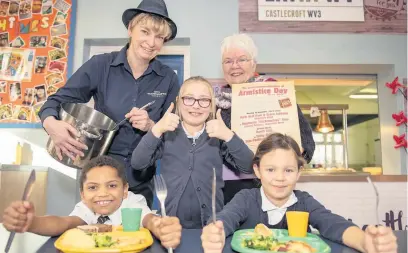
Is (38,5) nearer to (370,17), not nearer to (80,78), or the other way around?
(80,78)

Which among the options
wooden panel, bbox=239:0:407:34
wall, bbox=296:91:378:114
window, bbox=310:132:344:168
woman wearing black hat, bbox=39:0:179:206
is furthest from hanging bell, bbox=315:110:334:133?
woman wearing black hat, bbox=39:0:179:206

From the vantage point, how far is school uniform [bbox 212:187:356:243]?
0.86m

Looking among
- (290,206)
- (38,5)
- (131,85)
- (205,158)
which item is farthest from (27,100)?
(290,206)

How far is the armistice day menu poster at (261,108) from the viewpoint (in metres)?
1.28

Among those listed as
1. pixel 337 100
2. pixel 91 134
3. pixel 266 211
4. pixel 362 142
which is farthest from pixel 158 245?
pixel 362 142

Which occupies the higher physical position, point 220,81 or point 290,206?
point 220,81

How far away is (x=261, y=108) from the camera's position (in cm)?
130

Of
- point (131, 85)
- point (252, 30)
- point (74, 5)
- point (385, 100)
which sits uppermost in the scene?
point (74, 5)

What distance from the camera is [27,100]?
103 inches

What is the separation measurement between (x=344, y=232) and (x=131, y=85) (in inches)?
36.2

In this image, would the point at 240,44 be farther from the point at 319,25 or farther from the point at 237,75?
the point at 319,25

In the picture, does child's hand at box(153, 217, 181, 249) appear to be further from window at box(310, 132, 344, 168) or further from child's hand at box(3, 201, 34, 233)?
window at box(310, 132, 344, 168)

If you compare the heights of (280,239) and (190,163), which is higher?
(190,163)

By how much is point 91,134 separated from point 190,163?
338 mm
